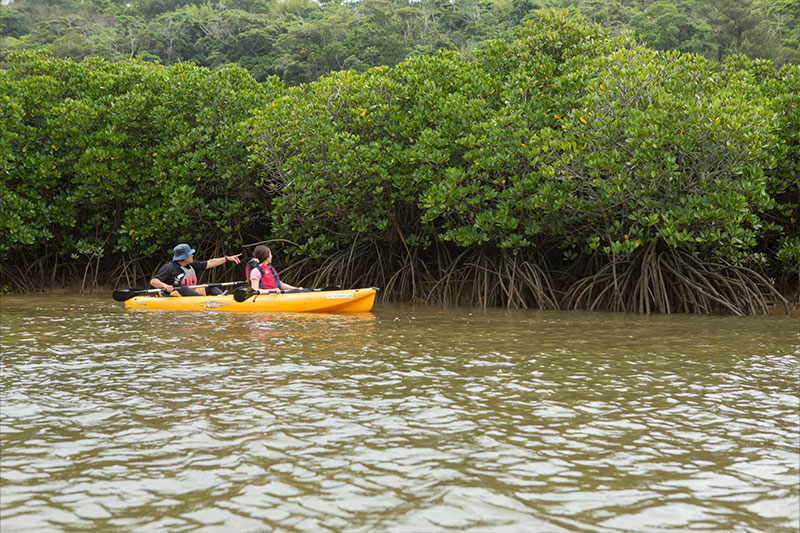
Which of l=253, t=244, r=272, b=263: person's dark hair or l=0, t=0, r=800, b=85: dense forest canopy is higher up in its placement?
l=0, t=0, r=800, b=85: dense forest canopy

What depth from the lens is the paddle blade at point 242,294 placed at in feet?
35.7

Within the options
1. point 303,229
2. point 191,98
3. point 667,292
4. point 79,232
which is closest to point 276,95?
point 191,98

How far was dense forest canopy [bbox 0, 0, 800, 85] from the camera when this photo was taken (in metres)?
40.1

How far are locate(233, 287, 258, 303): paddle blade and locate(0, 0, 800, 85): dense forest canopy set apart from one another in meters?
30.7

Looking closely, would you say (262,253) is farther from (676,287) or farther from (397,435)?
(397,435)

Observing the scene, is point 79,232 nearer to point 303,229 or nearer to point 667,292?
point 303,229

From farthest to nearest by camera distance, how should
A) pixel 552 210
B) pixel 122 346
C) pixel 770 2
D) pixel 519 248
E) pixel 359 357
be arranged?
pixel 770 2
pixel 519 248
pixel 552 210
pixel 122 346
pixel 359 357

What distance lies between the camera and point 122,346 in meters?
7.50

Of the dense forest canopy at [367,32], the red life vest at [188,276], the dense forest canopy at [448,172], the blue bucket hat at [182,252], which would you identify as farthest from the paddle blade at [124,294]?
the dense forest canopy at [367,32]

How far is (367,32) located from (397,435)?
46.6m

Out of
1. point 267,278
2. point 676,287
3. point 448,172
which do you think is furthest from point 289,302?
point 676,287

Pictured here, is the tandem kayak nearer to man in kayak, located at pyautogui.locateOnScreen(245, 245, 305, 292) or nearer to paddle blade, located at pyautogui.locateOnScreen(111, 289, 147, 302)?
man in kayak, located at pyautogui.locateOnScreen(245, 245, 305, 292)

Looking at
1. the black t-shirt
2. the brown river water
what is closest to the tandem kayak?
the black t-shirt

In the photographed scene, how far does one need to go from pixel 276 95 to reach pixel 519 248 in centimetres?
683
